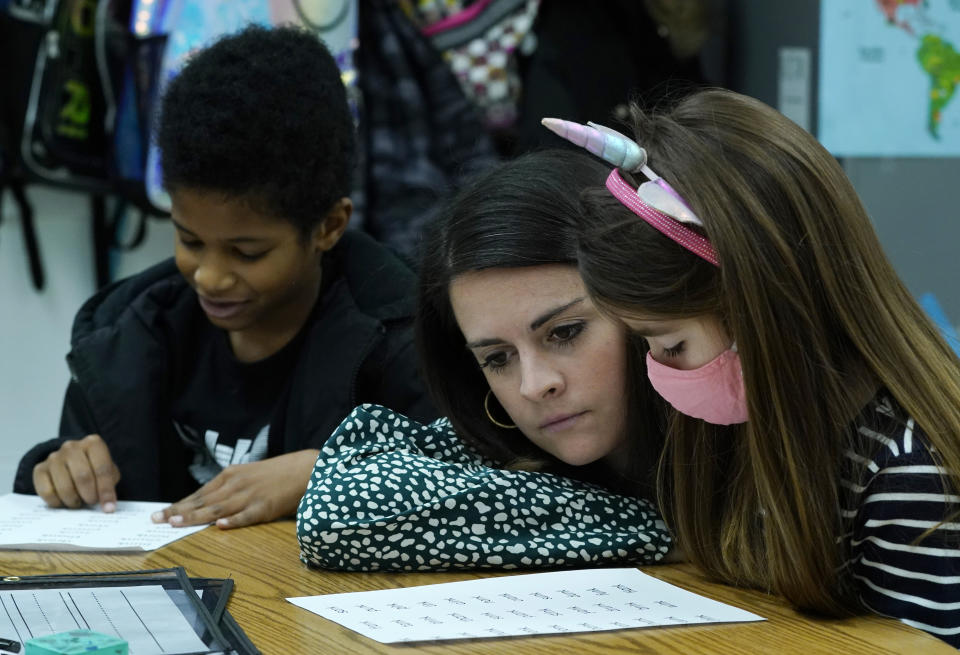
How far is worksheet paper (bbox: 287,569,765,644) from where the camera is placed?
92cm

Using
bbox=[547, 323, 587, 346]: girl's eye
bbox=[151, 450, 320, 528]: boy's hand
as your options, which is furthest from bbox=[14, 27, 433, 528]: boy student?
bbox=[547, 323, 587, 346]: girl's eye

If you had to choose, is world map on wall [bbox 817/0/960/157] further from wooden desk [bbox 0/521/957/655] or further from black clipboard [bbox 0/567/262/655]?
black clipboard [bbox 0/567/262/655]

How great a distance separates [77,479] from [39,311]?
4.63 feet

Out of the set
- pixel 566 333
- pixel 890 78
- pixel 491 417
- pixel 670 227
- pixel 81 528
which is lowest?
pixel 81 528

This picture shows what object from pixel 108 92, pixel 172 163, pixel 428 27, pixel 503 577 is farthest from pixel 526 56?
pixel 503 577

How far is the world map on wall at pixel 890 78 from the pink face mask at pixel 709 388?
1.61 metres

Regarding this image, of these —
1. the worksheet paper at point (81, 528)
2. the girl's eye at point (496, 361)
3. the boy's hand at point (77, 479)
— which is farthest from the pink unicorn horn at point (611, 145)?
the boy's hand at point (77, 479)

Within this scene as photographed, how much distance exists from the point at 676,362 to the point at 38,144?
1833mm

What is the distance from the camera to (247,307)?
1.67 m

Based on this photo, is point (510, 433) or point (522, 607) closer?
point (522, 607)

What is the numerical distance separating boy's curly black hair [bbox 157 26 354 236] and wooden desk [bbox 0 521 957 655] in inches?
23.2

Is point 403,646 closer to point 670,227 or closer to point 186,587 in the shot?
point 186,587

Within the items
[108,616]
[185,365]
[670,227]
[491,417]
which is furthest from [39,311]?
[670,227]

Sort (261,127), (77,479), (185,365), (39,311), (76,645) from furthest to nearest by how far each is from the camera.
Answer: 1. (39,311)
2. (185,365)
3. (261,127)
4. (77,479)
5. (76,645)
